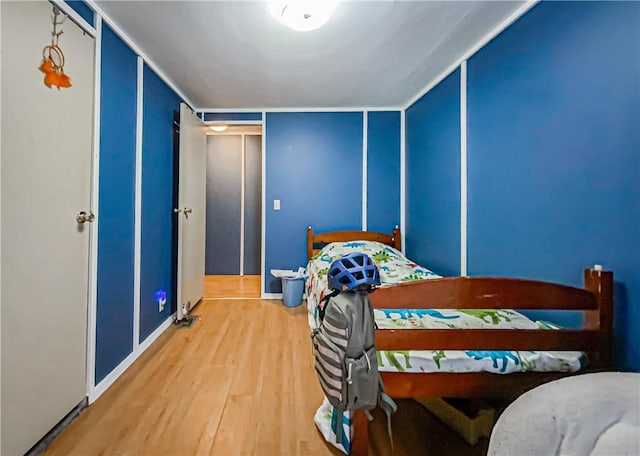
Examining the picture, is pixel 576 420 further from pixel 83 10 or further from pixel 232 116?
pixel 232 116

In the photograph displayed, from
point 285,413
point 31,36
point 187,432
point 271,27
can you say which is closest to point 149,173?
point 31,36

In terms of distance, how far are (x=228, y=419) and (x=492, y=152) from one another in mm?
2195

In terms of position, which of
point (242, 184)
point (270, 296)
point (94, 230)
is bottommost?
point (270, 296)

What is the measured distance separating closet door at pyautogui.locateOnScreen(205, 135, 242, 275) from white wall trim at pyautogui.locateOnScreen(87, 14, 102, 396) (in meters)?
2.64

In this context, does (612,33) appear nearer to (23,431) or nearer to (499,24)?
(499,24)

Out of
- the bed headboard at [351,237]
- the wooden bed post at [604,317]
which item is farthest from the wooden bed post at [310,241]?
the wooden bed post at [604,317]

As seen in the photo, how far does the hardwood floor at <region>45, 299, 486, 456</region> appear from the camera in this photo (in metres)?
1.28

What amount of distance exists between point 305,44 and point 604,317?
84.9 inches

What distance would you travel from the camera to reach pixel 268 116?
326 cm

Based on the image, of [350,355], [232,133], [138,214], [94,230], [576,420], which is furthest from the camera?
[232,133]

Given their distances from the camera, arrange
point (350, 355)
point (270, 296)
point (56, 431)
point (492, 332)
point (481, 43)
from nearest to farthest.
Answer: point (350, 355)
point (492, 332)
point (56, 431)
point (481, 43)
point (270, 296)

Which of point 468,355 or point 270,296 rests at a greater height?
point 468,355

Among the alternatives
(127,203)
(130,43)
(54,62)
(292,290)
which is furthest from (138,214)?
(292,290)

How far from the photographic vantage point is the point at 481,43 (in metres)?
1.89
